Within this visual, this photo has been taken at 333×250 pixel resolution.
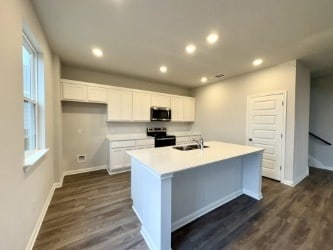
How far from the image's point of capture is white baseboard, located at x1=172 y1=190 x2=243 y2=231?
6.84ft

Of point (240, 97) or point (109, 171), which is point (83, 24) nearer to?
point (109, 171)

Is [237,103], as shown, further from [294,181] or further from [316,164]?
[316,164]

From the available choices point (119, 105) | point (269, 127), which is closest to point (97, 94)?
point (119, 105)

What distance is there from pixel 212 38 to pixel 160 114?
2824 mm

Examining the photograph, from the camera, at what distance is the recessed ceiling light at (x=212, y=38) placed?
7.98ft

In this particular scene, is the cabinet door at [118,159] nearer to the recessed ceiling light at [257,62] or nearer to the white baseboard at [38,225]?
the white baseboard at [38,225]

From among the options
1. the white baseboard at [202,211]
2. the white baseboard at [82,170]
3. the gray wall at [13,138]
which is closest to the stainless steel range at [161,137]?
the white baseboard at [82,170]

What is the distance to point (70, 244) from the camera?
1.77 metres

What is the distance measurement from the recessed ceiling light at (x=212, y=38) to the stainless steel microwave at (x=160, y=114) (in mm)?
2621

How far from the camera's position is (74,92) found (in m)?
3.72

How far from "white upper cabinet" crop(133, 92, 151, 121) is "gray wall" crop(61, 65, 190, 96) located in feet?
1.62

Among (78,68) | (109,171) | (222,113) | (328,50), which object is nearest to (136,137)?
(109,171)

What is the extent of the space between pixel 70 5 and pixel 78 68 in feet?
8.14

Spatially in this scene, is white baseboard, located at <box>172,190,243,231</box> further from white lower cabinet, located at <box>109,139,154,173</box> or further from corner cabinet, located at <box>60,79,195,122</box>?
corner cabinet, located at <box>60,79,195,122</box>
